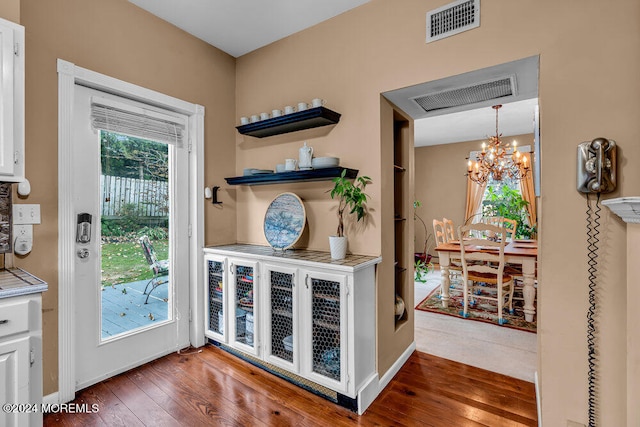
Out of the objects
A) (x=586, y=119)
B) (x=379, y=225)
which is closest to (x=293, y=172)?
(x=379, y=225)

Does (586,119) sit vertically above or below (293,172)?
above

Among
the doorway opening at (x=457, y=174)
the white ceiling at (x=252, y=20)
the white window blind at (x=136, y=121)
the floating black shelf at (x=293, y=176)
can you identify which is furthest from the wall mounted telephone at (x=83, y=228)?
the doorway opening at (x=457, y=174)

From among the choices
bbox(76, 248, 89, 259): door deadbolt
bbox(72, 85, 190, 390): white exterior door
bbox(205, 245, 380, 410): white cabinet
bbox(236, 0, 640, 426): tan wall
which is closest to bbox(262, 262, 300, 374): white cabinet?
bbox(205, 245, 380, 410): white cabinet

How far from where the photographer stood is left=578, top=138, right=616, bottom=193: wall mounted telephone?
143 centimetres

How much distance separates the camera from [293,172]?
2.31 meters

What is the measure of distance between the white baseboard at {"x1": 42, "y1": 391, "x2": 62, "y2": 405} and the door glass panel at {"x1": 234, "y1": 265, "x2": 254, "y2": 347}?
1101 millimetres

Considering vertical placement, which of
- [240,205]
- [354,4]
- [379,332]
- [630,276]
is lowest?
[379,332]

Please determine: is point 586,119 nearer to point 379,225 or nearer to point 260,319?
point 379,225

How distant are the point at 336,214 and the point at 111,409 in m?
1.87

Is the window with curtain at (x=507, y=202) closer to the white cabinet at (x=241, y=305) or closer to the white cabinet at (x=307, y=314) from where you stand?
the white cabinet at (x=307, y=314)

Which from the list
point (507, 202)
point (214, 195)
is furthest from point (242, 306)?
point (507, 202)

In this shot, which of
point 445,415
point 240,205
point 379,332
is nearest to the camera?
point 445,415

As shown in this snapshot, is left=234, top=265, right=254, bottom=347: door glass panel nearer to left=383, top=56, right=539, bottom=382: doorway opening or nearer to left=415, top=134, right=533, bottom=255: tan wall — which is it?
left=383, top=56, right=539, bottom=382: doorway opening

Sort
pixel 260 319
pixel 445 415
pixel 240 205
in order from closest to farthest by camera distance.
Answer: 1. pixel 445 415
2. pixel 260 319
3. pixel 240 205
